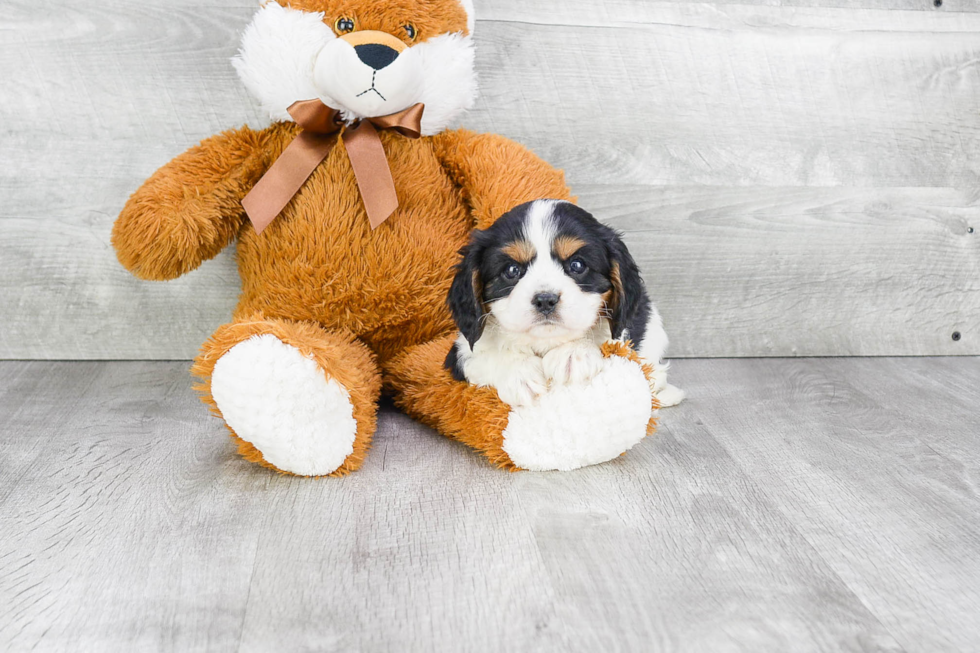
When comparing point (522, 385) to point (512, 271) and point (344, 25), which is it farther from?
point (344, 25)

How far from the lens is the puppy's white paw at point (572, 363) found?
1519 millimetres

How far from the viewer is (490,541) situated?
128cm

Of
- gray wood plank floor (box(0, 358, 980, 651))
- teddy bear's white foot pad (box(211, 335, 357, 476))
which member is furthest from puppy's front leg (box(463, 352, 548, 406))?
teddy bear's white foot pad (box(211, 335, 357, 476))

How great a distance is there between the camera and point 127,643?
1.02m

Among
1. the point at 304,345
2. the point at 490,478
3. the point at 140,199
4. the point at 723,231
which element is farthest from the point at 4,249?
the point at 723,231

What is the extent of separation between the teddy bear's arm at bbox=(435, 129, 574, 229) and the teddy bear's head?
162 millimetres

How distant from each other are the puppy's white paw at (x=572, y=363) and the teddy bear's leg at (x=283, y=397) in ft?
1.25

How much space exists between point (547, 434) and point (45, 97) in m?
1.55

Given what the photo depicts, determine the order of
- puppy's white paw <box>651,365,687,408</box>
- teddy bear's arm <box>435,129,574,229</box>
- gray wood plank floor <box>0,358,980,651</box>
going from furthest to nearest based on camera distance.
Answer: puppy's white paw <box>651,365,687,408</box> < teddy bear's arm <box>435,129,574,229</box> < gray wood plank floor <box>0,358,980,651</box>

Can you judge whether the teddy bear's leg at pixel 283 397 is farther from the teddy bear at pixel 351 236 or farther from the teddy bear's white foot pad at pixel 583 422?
the teddy bear's white foot pad at pixel 583 422

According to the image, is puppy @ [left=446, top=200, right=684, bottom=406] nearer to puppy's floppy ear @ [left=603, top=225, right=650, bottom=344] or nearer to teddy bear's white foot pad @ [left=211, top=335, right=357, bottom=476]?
puppy's floppy ear @ [left=603, top=225, right=650, bottom=344]

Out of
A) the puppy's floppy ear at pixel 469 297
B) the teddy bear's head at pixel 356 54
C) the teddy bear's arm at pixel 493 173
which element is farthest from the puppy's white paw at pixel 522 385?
the teddy bear's head at pixel 356 54

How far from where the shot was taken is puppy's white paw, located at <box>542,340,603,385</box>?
152 centimetres

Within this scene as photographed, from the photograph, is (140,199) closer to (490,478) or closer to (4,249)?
(4,249)
